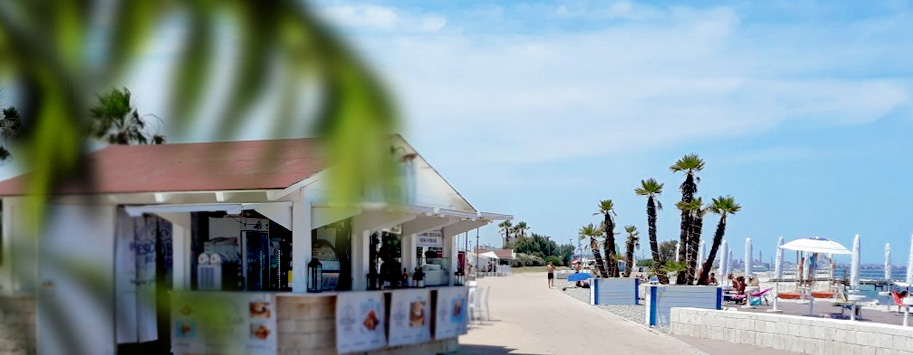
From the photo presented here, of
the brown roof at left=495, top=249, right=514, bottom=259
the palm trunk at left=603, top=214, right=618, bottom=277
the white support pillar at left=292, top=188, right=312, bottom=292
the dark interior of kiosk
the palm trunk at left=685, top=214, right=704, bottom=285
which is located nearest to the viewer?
the white support pillar at left=292, top=188, right=312, bottom=292

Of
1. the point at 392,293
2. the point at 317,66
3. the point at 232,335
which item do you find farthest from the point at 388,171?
the point at 392,293

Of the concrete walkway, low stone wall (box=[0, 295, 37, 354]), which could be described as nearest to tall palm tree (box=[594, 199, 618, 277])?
the concrete walkway

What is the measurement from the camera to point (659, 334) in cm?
2281

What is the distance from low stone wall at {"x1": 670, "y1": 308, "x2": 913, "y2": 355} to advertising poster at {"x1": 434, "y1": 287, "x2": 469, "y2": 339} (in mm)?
5871

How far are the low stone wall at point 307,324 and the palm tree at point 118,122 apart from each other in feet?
41.5

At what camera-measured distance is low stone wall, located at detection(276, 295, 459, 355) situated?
13.5m

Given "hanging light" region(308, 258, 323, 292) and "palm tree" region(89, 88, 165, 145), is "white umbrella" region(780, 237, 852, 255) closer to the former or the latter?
"hanging light" region(308, 258, 323, 292)

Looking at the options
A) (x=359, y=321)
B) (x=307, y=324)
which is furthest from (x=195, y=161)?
(x=359, y=321)

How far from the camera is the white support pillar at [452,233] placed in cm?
1897

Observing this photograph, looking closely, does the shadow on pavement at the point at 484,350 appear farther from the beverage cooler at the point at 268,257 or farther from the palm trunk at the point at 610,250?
the palm trunk at the point at 610,250

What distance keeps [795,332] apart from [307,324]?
373 inches

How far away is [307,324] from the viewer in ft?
44.7

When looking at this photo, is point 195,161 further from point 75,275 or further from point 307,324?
point 307,324

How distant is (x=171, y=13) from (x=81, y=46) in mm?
84
